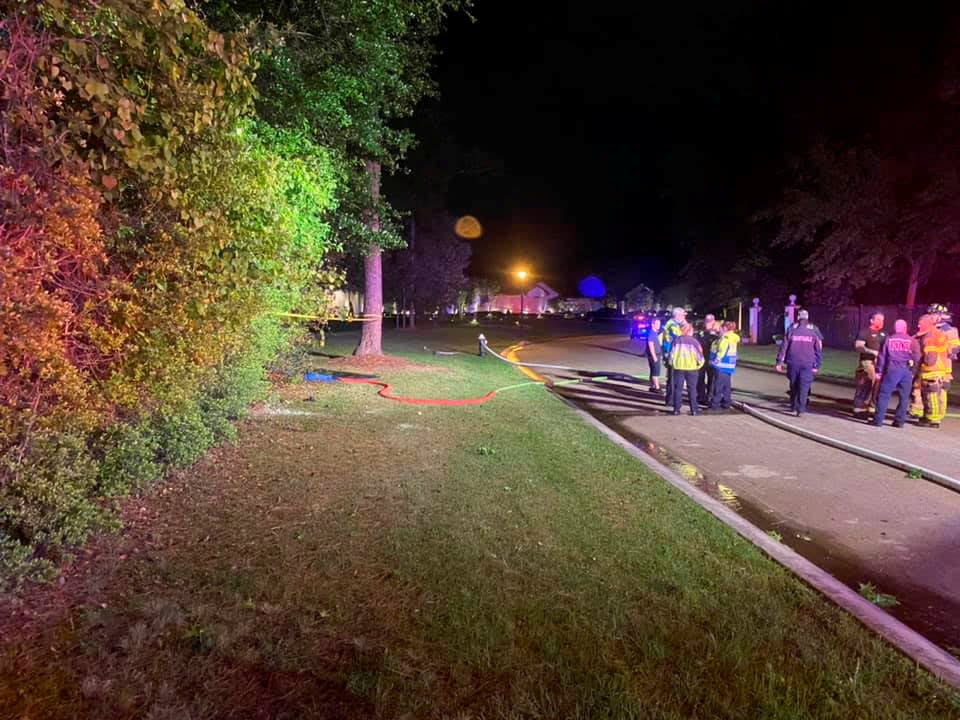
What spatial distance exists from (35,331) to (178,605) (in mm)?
1675

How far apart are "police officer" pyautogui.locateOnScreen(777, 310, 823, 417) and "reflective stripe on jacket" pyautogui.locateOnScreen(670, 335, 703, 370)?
1410mm

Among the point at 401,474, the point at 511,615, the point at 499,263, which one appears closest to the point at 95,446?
the point at 401,474

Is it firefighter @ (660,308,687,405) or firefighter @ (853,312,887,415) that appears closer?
firefighter @ (853,312,887,415)

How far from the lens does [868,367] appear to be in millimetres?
10883

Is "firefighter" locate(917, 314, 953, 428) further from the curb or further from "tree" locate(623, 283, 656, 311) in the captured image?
"tree" locate(623, 283, 656, 311)

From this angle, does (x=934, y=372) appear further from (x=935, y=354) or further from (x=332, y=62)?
(x=332, y=62)

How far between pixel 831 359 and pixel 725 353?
12.7m

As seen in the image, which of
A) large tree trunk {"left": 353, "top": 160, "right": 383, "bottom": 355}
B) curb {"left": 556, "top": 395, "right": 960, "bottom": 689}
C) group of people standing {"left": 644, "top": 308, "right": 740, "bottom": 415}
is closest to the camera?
curb {"left": 556, "top": 395, "right": 960, "bottom": 689}

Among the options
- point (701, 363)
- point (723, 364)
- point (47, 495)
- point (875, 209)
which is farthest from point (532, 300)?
point (47, 495)

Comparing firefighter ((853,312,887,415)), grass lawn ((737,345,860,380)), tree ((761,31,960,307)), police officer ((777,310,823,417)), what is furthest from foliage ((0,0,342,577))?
tree ((761,31,960,307))

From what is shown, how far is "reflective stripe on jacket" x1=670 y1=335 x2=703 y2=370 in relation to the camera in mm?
10656

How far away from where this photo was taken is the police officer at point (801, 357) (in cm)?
1044

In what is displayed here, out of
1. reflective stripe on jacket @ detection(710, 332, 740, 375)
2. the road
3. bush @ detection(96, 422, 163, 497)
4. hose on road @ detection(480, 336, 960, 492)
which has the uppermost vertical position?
reflective stripe on jacket @ detection(710, 332, 740, 375)

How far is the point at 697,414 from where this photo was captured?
11117 millimetres
